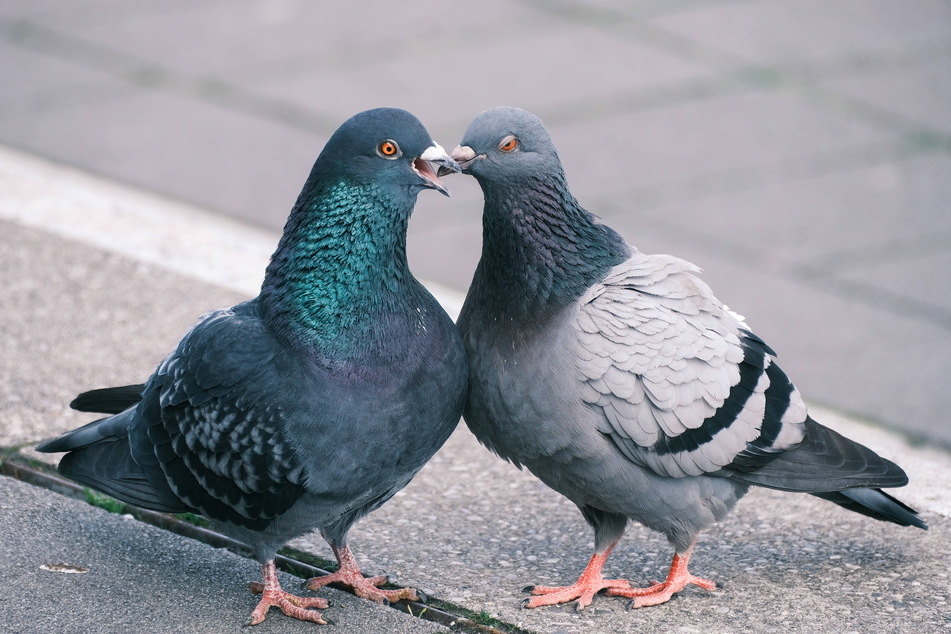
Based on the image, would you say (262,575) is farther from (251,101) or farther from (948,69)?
(948,69)

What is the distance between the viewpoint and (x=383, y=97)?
730 cm

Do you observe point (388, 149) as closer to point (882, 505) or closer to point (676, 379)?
point (676, 379)

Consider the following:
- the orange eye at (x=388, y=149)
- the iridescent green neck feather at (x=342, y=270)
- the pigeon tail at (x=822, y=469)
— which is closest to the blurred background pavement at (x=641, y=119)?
the pigeon tail at (x=822, y=469)

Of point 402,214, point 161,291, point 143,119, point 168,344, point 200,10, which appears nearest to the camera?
point 402,214

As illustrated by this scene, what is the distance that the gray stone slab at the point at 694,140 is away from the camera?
268 inches

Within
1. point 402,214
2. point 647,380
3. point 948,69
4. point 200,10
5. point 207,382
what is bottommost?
point 207,382

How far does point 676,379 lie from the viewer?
3311mm

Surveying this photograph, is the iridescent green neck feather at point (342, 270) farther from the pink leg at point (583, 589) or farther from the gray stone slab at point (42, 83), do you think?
the gray stone slab at point (42, 83)

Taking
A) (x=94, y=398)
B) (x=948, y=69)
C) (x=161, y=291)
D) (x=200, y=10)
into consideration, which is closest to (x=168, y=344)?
(x=161, y=291)

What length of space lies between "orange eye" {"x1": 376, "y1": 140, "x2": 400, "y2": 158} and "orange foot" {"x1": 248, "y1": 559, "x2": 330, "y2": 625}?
A: 115 cm

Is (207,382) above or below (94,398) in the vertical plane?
above

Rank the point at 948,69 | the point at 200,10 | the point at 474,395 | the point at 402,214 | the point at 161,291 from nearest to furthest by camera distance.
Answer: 1. the point at 402,214
2. the point at 474,395
3. the point at 161,291
4. the point at 948,69
5. the point at 200,10

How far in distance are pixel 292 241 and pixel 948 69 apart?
5864mm

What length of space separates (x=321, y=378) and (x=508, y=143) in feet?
2.63
